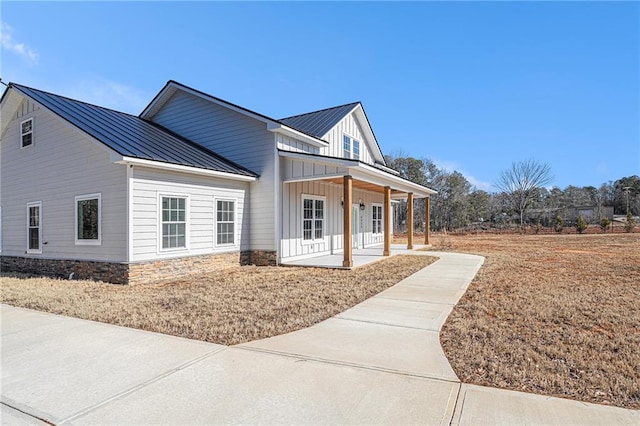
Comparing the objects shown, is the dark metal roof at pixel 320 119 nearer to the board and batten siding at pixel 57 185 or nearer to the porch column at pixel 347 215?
the porch column at pixel 347 215

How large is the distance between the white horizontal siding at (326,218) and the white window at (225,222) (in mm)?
1727

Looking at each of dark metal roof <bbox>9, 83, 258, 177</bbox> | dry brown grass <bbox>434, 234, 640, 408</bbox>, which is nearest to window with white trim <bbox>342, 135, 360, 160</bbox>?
dark metal roof <bbox>9, 83, 258, 177</bbox>

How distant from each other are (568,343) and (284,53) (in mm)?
14316

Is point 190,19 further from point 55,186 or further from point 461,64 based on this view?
point 461,64

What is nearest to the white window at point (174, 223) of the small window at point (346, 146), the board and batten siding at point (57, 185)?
the board and batten siding at point (57, 185)

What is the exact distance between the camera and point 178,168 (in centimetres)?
997

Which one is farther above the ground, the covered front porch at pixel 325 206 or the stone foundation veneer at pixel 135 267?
the covered front porch at pixel 325 206

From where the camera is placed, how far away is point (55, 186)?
36.8ft

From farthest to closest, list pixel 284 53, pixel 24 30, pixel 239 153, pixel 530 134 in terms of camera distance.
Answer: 1. pixel 530 134
2. pixel 284 53
3. pixel 239 153
4. pixel 24 30

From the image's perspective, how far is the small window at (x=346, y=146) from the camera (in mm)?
17359

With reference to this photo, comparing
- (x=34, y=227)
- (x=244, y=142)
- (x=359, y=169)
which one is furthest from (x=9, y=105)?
(x=359, y=169)

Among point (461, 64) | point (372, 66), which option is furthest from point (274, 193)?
point (461, 64)

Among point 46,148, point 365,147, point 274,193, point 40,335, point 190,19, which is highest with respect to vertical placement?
point 190,19

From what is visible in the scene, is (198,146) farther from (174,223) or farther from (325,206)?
(325,206)
